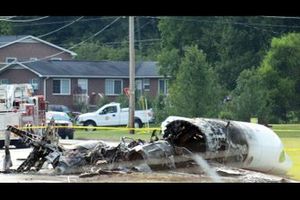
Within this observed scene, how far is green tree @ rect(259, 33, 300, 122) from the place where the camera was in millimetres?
43156

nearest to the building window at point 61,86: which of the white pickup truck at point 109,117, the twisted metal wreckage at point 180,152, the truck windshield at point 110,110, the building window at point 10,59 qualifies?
the building window at point 10,59

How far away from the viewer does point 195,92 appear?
1581 inches

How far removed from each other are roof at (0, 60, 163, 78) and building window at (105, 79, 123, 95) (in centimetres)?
66

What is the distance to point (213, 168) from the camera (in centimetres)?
1539

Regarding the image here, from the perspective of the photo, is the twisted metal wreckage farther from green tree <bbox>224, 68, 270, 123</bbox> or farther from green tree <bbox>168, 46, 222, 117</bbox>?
green tree <bbox>224, 68, 270, 123</bbox>

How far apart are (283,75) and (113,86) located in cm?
1557

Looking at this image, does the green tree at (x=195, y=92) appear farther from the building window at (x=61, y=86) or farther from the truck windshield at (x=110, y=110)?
the building window at (x=61, y=86)

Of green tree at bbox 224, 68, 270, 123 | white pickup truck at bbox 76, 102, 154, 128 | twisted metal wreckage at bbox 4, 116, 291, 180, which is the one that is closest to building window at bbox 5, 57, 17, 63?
white pickup truck at bbox 76, 102, 154, 128

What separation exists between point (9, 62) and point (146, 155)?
4011 centimetres

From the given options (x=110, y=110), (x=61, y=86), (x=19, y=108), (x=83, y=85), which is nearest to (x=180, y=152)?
(x=19, y=108)

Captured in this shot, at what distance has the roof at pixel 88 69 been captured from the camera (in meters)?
53.1

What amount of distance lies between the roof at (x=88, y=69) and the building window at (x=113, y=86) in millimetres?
661
